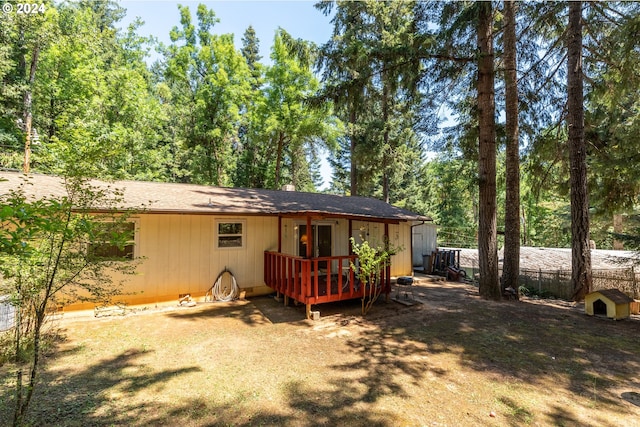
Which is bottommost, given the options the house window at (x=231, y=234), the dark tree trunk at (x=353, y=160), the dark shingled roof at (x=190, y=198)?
the house window at (x=231, y=234)

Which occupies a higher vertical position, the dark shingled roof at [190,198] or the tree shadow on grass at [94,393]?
the dark shingled roof at [190,198]

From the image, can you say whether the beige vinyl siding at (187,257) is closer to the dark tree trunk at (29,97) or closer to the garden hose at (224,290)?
the garden hose at (224,290)

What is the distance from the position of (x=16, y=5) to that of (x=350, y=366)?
2159cm

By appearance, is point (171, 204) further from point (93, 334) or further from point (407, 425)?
point (407, 425)

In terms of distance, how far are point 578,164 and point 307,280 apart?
8.32 metres

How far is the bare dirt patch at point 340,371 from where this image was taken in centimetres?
321

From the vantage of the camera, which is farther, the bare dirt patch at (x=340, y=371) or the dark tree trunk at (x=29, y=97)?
the dark tree trunk at (x=29, y=97)

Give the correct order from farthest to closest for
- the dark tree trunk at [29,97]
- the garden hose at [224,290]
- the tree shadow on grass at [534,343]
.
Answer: the dark tree trunk at [29,97]
the garden hose at [224,290]
the tree shadow on grass at [534,343]

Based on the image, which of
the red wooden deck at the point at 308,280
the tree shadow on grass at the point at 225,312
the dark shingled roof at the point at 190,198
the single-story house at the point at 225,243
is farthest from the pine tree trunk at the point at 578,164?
the tree shadow on grass at the point at 225,312

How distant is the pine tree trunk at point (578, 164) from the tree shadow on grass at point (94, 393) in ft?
32.9

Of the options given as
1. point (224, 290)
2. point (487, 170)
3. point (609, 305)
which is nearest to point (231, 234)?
point (224, 290)

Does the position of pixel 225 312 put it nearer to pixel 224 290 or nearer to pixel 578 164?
pixel 224 290

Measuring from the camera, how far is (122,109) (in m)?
16.7

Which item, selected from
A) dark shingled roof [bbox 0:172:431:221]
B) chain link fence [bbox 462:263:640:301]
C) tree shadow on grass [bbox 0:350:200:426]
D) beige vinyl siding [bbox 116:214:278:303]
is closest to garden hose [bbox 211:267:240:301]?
beige vinyl siding [bbox 116:214:278:303]
